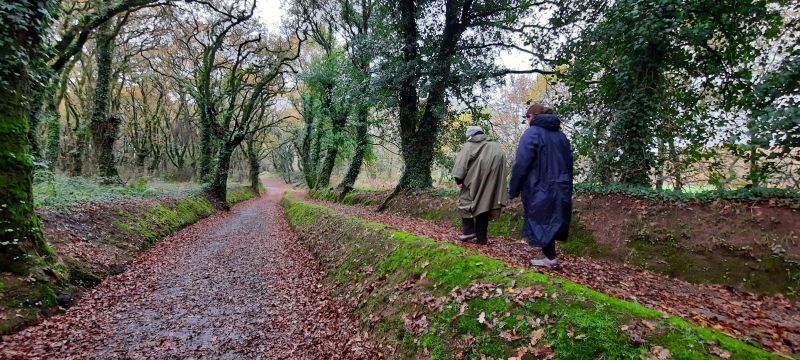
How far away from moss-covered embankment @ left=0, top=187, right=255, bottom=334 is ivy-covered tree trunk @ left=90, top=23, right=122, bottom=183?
6.39 m

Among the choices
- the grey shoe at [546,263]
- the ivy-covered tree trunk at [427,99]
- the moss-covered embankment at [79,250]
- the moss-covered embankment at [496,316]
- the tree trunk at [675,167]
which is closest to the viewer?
the moss-covered embankment at [496,316]

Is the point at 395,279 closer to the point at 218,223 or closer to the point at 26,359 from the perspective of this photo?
the point at 26,359

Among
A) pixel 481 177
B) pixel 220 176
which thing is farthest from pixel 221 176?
pixel 481 177

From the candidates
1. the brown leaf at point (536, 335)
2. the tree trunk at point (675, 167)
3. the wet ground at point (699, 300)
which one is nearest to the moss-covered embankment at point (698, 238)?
the wet ground at point (699, 300)

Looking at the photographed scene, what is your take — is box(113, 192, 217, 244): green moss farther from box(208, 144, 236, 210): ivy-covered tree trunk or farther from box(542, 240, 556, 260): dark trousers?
box(542, 240, 556, 260): dark trousers

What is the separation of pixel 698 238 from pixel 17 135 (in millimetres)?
11361

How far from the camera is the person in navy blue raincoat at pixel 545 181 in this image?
5074 millimetres

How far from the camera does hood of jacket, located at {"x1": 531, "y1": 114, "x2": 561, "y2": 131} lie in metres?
5.38

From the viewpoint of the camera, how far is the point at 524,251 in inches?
273

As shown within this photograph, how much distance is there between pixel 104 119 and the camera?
1775 centimetres

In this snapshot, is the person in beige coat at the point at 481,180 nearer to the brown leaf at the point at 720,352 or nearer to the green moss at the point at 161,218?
the brown leaf at the point at 720,352

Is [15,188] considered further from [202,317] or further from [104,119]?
[104,119]

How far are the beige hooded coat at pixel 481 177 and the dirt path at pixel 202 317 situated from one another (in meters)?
2.91

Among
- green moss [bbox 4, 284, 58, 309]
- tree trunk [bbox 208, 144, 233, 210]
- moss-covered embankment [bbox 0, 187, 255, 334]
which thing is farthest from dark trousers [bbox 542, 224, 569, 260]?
tree trunk [bbox 208, 144, 233, 210]
